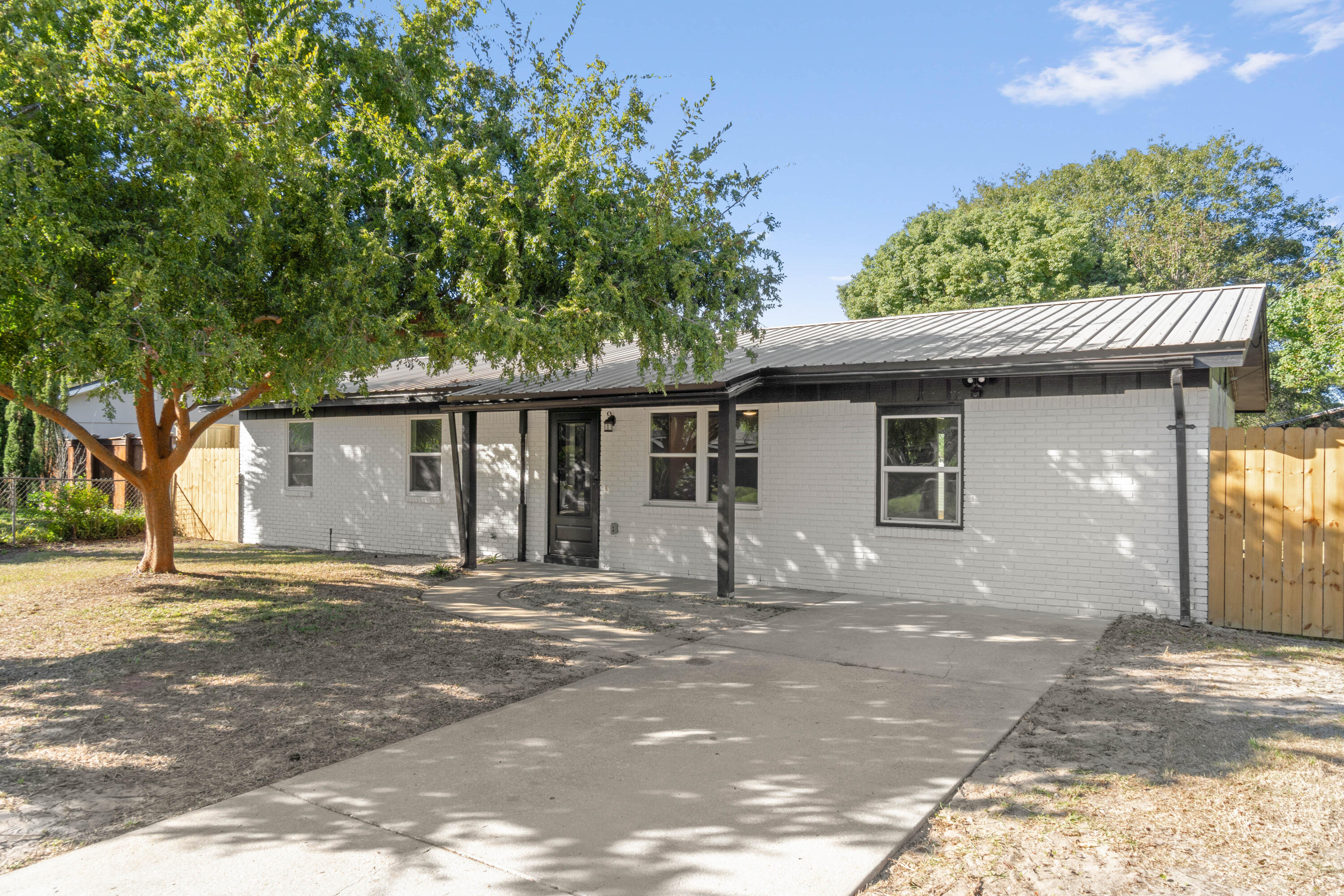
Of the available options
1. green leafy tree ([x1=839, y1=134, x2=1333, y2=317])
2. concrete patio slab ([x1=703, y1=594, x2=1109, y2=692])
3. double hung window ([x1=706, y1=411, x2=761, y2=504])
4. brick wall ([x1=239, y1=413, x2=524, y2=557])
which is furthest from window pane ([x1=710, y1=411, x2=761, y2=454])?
green leafy tree ([x1=839, y1=134, x2=1333, y2=317])

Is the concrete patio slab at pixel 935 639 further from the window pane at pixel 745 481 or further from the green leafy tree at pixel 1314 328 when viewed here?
the green leafy tree at pixel 1314 328

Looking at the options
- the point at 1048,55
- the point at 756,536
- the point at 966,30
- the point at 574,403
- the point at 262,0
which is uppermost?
the point at 1048,55

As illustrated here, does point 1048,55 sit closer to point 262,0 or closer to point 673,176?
point 673,176

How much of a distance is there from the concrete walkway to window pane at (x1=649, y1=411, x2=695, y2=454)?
4.66 metres

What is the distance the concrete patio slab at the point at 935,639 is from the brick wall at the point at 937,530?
1.63 ft

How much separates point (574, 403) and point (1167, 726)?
26.2 ft

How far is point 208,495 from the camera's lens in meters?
17.0

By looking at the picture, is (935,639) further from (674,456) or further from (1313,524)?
(674,456)

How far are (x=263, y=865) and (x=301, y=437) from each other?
13.4 metres

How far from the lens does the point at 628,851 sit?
3494 mm

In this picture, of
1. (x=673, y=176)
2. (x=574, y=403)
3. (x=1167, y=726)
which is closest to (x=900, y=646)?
(x=1167, y=726)

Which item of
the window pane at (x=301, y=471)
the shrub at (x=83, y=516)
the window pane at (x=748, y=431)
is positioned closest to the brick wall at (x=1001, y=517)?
the window pane at (x=748, y=431)

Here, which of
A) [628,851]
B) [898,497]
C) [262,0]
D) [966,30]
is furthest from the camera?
[966,30]

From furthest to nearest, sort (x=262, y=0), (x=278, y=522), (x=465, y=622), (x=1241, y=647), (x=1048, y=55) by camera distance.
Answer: (x=1048, y=55) < (x=278, y=522) < (x=465, y=622) < (x=262, y=0) < (x=1241, y=647)
